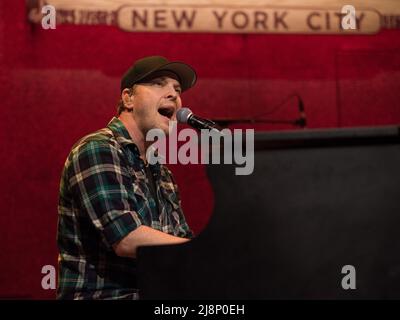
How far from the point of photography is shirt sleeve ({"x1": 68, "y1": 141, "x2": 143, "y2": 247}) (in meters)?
1.69

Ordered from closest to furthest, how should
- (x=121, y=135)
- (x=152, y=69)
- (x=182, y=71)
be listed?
(x=121, y=135) → (x=152, y=69) → (x=182, y=71)

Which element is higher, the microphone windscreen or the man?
the microphone windscreen

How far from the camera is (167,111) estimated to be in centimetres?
230

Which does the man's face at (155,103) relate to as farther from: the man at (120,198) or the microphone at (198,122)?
the microphone at (198,122)

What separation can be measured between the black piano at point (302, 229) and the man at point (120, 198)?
189 millimetres

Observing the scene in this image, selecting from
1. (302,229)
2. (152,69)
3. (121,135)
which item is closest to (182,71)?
(152,69)

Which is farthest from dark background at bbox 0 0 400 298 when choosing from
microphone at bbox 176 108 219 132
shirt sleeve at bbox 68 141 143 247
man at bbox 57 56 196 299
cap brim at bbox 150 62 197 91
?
microphone at bbox 176 108 219 132

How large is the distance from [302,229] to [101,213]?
0.69m

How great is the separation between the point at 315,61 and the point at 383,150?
103 inches

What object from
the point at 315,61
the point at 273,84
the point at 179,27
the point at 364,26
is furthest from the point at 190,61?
the point at 364,26

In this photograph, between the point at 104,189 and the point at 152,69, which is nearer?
the point at 104,189

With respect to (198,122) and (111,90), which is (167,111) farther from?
(111,90)

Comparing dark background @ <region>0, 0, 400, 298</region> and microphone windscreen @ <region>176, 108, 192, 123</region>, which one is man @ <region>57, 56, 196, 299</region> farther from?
dark background @ <region>0, 0, 400, 298</region>

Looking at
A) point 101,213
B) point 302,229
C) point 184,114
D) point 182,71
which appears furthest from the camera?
point 182,71
